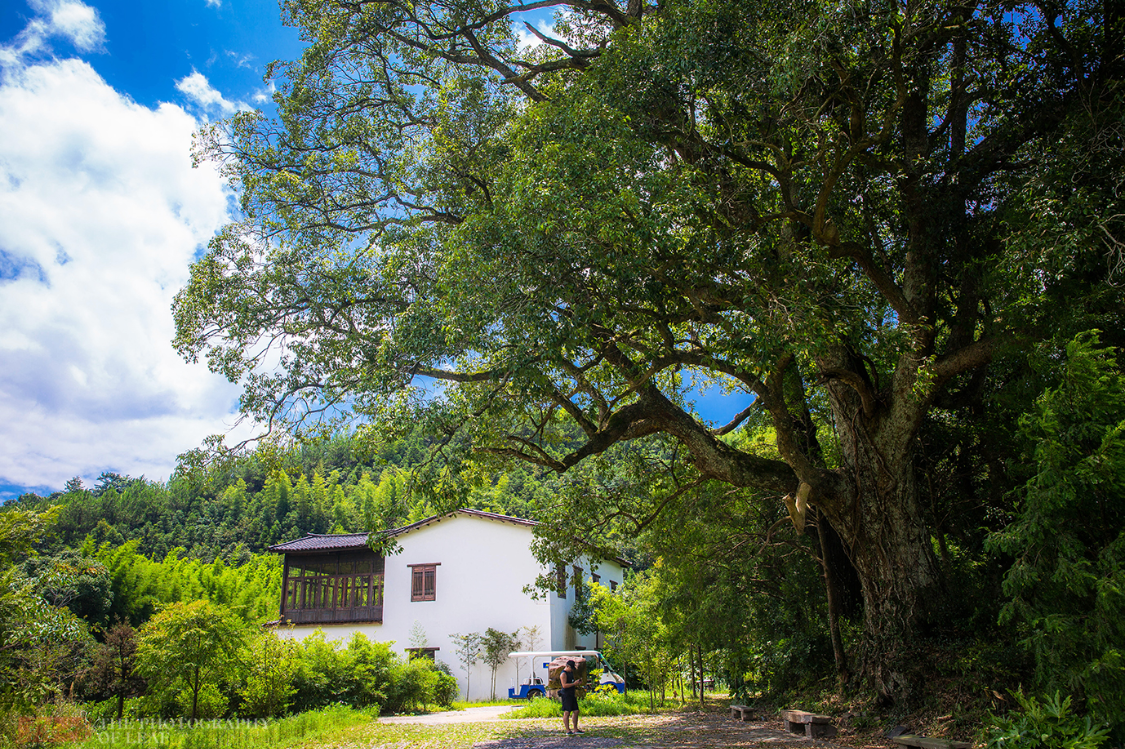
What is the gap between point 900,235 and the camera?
11906 millimetres

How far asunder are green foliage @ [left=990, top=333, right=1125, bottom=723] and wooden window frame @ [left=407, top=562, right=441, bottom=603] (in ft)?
71.0

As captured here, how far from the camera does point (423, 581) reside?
2562 centimetres

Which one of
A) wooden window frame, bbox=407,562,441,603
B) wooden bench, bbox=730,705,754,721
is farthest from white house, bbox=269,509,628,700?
wooden bench, bbox=730,705,754,721

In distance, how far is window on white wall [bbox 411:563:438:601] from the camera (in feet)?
83.1

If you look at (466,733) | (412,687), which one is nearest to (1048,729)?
(466,733)

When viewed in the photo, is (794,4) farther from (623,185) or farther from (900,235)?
(900,235)

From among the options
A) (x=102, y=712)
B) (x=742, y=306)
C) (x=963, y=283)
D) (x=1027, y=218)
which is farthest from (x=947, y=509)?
(x=102, y=712)

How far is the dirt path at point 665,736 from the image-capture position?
923 cm

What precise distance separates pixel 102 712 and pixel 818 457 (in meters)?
16.9

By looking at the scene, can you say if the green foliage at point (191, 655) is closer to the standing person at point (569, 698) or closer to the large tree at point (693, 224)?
the large tree at point (693, 224)

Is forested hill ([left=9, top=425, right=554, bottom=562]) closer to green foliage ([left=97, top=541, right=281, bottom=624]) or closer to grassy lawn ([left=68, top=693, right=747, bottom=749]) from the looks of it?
green foliage ([left=97, top=541, right=281, bottom=624])

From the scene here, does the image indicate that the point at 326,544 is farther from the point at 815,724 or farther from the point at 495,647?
the point at 815,724

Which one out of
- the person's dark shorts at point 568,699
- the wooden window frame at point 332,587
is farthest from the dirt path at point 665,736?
the wooden window frame at point 332,587

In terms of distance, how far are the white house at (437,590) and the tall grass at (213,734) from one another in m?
12.0
